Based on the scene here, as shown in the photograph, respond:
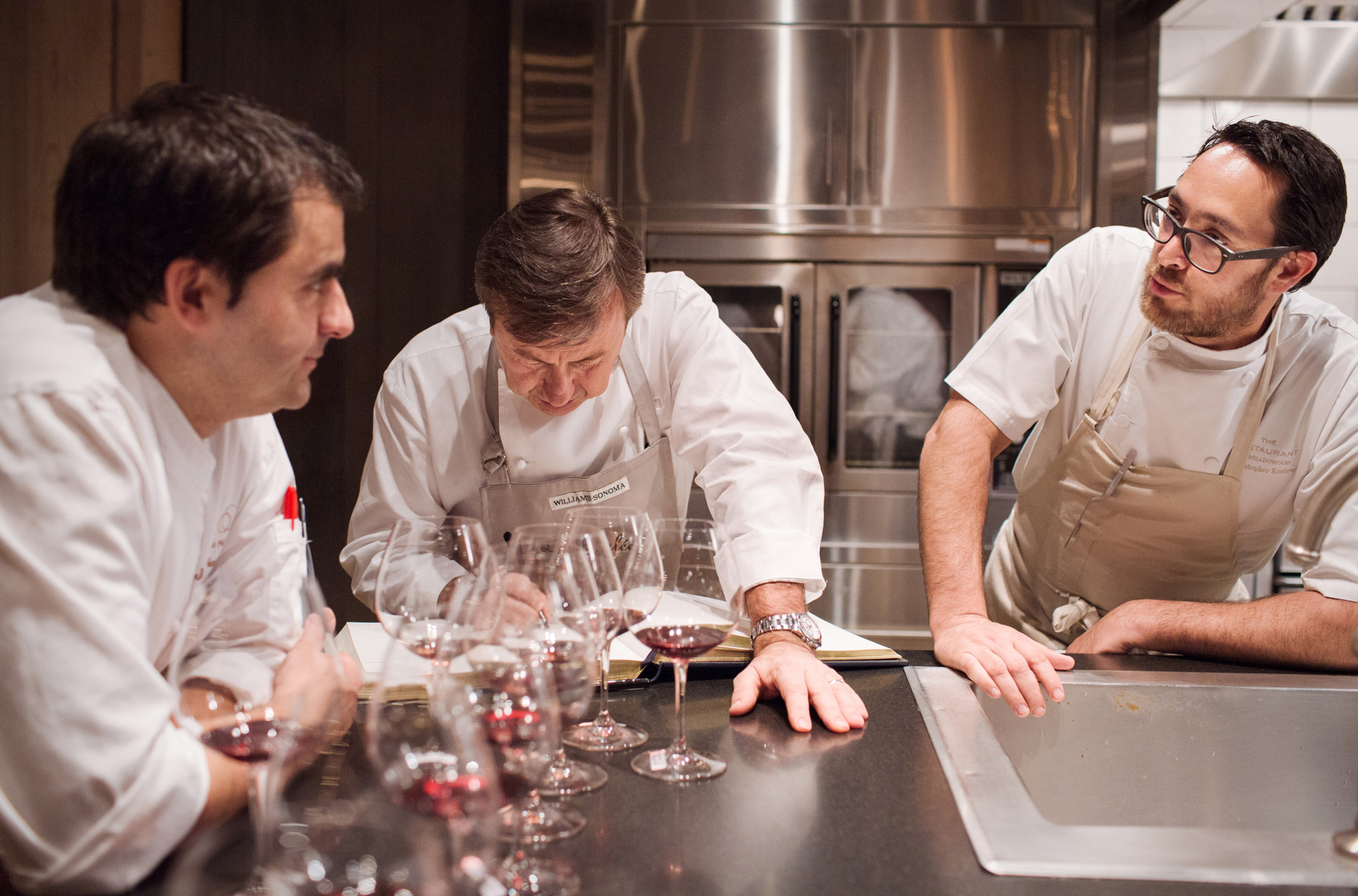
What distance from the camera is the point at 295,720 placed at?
62 cm

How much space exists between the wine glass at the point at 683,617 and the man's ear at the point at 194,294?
17.2 inches

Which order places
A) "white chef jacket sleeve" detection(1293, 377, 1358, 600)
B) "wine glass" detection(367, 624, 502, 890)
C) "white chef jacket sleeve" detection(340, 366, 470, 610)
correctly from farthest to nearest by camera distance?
"white chef jacket sleeve" detection(340, 366, 470, 610)
"white chef jacket sleeve" detection(1293, 377, 1358, 600)
"wine glass" detection(367, 624, 502, 890)

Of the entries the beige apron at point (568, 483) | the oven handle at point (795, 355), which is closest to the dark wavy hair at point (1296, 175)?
the beige apron at point (568, 483)

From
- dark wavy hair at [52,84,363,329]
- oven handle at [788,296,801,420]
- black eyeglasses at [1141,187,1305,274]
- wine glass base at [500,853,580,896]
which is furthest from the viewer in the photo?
oven handle at [788,296,801,420]

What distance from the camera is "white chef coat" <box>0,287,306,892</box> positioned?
0.67m

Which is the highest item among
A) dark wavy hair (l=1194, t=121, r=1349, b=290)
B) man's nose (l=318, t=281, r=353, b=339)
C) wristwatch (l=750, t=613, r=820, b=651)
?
dark wavy hair (l=1194, t=121, r=1349, b=290)

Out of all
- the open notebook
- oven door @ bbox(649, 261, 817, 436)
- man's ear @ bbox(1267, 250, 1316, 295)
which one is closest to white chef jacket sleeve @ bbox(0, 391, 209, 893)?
the open notebook

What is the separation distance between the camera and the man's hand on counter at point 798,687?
102cm

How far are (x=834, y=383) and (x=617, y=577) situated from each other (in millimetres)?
2078

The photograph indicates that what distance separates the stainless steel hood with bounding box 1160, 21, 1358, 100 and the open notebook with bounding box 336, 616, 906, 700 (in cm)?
219

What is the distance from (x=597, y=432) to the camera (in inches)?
66.9

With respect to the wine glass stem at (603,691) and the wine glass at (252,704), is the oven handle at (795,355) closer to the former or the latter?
the wine glass stem at (603,691)

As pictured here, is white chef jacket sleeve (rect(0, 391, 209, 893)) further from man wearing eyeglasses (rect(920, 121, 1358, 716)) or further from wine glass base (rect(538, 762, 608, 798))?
man wearing eyeglasses (rect(920, 121, 1358, 716))

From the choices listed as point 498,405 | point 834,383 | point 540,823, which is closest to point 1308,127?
point 834,383
